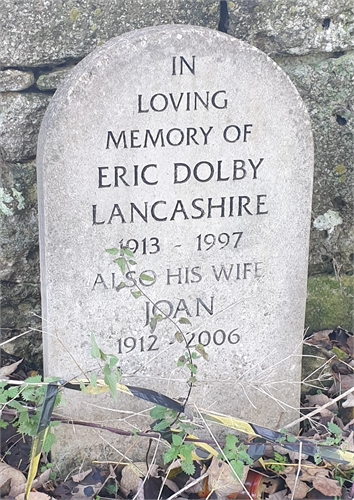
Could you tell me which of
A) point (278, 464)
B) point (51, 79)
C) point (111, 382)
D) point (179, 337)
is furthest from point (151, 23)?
point (278, 464)

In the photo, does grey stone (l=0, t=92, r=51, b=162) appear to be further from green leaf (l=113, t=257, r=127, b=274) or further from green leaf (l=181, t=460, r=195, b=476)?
green leaf (l=181, t=460, r=195, b=476)

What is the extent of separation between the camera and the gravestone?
2.00 metres

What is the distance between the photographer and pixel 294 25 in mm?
2455

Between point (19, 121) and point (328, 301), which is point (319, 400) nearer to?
point (328, 301)

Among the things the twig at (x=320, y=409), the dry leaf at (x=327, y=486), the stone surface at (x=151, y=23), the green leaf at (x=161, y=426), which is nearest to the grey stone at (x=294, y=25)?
the stone surface at (x=151, y=23)

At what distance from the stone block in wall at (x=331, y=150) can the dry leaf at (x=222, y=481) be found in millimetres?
846

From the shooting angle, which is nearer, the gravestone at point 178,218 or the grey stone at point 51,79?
the gravestone at point 178,218

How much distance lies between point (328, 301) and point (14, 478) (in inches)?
48.4

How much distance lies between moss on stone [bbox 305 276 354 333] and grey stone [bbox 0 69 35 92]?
1169 mm

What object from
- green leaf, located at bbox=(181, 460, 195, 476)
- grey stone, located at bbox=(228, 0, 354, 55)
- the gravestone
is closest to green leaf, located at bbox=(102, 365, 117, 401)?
the gravestone

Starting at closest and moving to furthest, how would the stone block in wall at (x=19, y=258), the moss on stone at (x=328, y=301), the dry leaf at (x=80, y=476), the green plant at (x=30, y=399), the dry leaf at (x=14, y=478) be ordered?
the green plant at (x=30, y=399) < the dry leaf at (x=14, y=478) < the dry leaf at (x=80, y=476) < the stone block in wall at (x=19, y=258) < the moss on stone at (x=328, y=301)

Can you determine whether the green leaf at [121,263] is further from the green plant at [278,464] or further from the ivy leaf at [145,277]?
the green plant at [278,464]

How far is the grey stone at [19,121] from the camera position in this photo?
2.31 metres

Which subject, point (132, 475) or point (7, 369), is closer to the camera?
point (132, 475)
